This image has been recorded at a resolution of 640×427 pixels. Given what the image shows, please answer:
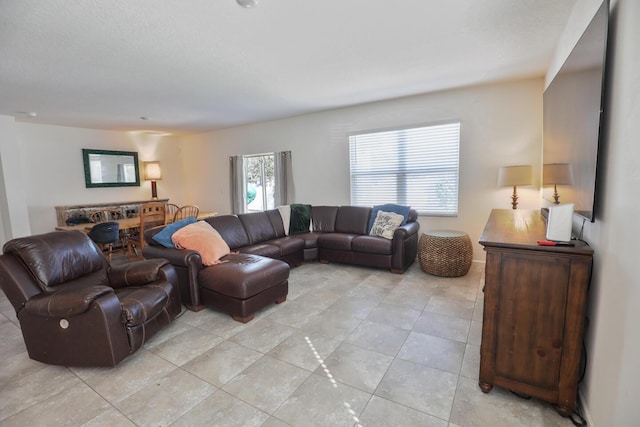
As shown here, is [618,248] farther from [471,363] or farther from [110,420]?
[110,420]

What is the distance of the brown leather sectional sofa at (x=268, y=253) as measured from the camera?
2.83m

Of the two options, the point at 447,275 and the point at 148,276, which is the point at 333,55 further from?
the point at 447,275

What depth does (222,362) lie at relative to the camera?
7.13ft

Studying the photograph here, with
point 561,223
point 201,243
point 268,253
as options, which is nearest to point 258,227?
point 268,253

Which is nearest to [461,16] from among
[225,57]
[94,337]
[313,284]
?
[225,57]

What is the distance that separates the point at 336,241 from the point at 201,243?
1981 mm

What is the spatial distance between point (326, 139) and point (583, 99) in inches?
164

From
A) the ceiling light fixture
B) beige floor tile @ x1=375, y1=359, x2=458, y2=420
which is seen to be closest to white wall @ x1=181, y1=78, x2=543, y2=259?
beige floor tile @ x1=375, y1=359, x2=458, y2=420

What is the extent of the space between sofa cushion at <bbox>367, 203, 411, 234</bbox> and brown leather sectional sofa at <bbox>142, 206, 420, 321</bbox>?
0.23ft

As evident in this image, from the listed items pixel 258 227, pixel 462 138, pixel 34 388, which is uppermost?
pixel 462 138

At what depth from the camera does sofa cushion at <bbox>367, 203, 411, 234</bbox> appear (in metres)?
4.42

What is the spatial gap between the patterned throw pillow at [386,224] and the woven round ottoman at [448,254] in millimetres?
505

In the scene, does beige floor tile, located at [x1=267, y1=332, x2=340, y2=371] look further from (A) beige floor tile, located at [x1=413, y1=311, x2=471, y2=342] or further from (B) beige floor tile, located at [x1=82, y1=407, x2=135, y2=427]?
(B) beige floor tile, located at [x1=82, y1=407, x2=135, y2=427]

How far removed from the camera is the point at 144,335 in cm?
230
